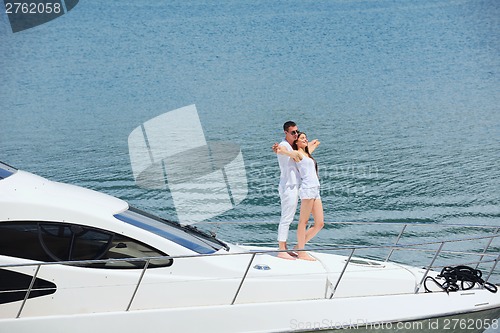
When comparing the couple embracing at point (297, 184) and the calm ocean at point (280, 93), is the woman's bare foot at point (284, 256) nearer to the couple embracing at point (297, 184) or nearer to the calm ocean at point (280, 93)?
the couple embracing at point (297, 184)

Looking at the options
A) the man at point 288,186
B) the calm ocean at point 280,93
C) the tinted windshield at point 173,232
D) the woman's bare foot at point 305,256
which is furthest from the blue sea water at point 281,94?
the tinted windshield at point 173,232

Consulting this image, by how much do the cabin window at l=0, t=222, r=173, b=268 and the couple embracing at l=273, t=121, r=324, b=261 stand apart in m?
1.38

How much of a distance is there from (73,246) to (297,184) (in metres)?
2.09

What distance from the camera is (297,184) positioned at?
23.7ft

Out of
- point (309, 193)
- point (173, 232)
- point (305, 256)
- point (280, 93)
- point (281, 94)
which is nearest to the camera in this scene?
point (173, 232)

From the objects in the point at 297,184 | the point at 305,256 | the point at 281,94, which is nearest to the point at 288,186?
the point at 297,184

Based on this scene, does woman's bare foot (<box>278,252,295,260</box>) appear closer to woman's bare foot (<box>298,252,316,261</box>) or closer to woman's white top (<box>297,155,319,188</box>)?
woman's bare foot (<box>298,252,316,261</box>)

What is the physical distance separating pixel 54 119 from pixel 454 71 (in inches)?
610

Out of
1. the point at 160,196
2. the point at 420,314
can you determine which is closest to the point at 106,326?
the point at 420,314

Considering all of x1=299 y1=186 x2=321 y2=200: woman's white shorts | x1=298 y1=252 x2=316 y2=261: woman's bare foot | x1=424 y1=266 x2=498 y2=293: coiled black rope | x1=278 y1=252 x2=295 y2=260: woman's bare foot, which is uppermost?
x1=299 y1=186 x2=321 y2=200: woman's white shorts

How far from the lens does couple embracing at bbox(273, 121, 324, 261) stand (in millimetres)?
7145

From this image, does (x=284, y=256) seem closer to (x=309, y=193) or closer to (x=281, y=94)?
(x=309, y=193)

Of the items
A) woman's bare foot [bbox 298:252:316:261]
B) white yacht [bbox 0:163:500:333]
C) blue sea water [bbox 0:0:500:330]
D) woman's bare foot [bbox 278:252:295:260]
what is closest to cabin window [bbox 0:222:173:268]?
white yacht [bbox 0:163:500:333]

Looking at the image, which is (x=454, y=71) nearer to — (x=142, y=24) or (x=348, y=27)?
(x=348, y=27)
